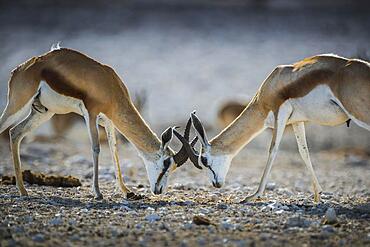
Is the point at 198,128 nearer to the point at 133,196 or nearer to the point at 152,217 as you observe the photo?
the point at 133,196

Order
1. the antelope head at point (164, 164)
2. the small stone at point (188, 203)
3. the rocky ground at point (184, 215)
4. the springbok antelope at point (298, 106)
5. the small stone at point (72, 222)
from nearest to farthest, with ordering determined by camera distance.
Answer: the rocky ground at point (184, 215), the small stone at point (72, 222), the springbok antelope at point (298, 106), the small stone at point (188, 203), the antelope head at point (164, 164)

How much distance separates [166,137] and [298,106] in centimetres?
184

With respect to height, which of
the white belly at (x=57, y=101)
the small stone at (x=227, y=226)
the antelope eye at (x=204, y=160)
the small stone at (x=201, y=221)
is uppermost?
the white belly at (x=57, y=101)

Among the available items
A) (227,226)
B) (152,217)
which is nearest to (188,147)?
(152,217)

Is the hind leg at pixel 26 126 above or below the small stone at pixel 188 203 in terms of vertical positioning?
Result: above

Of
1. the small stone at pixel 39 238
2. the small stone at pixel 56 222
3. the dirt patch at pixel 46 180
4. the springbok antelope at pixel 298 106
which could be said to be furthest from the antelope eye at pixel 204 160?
the small stone at pixel 39 238

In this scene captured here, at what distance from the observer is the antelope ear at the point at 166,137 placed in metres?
9.90

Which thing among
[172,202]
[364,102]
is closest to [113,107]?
[172,202]

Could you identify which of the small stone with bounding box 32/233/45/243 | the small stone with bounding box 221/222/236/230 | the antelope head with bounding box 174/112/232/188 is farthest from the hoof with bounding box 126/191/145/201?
the small stone with bounding box 32/233/45/243

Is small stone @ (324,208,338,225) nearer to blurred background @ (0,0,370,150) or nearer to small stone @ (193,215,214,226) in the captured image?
small stone @ (193,215,214,226)

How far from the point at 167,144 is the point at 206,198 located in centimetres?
95

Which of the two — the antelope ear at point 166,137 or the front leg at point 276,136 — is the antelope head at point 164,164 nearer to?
the antelope ear at point 166,137

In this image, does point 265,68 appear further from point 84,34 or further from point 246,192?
point 246,192

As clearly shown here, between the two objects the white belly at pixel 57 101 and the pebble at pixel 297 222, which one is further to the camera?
the white belly at pixel 57 101
